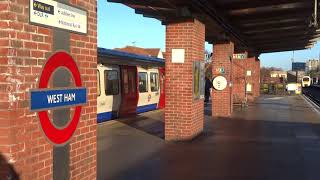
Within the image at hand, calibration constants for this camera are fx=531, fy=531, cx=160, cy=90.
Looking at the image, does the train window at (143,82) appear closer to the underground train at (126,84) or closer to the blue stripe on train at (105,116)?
the underground train at (126,84)

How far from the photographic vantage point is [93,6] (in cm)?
A: 571

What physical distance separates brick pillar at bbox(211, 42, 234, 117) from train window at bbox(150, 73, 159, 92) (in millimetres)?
4846

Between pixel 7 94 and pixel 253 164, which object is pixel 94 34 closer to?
pixel 7 94

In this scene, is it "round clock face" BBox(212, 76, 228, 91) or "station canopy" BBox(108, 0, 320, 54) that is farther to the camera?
"round clock face" BBox(212, 76, 228, 91)

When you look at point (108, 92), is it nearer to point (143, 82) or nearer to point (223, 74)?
point (223, 74)

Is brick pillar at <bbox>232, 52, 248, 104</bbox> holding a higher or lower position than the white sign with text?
lower

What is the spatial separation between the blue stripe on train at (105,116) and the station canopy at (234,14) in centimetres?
408

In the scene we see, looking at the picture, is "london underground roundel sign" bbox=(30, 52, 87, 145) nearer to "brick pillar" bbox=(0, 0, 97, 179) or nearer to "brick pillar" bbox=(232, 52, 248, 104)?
"brick pillar" bbox=(0, 0, 97, 179)

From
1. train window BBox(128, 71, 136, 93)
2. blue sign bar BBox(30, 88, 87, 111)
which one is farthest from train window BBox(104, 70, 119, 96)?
blue sign bar BBox(30, 88, 87, 111)

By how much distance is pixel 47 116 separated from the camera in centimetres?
449

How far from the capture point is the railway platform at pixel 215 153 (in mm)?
9195

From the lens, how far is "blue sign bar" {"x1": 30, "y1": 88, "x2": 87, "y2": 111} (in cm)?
438

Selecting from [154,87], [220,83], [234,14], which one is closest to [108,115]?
Result: [220,83]

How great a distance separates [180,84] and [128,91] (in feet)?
27.0
